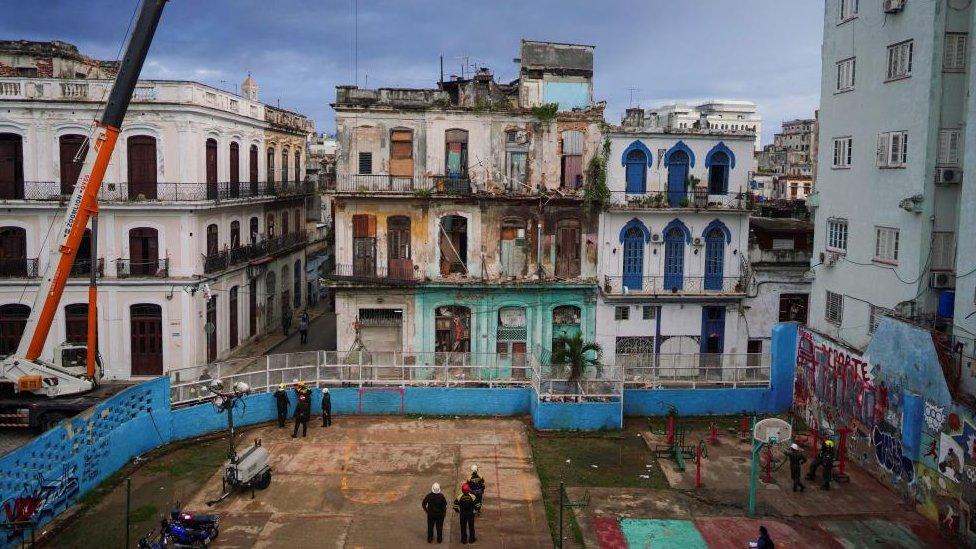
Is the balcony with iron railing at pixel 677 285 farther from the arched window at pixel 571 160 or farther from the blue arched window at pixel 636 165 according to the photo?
the arched window at pixel 571 160

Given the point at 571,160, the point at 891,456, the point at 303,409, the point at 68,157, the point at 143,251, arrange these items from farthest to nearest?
the point at 571,160 → the point at 143,251 → the point at 68,157 → the point at 303,409 → the point at 891,456

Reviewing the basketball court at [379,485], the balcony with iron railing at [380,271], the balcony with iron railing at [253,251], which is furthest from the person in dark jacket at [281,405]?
the balcony with iron railing at [253,251]

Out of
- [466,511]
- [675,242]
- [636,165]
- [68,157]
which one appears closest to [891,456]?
[466,511]

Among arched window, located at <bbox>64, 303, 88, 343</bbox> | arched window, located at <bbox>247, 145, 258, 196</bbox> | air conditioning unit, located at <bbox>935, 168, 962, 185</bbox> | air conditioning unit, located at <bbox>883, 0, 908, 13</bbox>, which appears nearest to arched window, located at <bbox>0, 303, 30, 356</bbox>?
arched window, located at <bbox>64, 303, 88, 343</bbox>

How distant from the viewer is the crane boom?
19469 millimetres

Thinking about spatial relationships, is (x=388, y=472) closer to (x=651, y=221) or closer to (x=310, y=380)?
(x=310, y=380)

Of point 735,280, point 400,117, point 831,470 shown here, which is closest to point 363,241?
point 400,117

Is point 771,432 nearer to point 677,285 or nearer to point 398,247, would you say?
point 677,285

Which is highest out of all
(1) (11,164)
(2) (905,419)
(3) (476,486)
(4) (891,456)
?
(1) (11,164)

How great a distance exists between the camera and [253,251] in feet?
113

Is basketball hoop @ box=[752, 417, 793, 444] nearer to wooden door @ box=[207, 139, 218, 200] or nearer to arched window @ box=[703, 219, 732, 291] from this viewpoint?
arched window @ box=[703, 219, 732, 291]

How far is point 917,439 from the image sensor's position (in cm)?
1788

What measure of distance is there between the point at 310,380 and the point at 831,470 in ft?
51.1

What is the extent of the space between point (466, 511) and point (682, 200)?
1816cm
